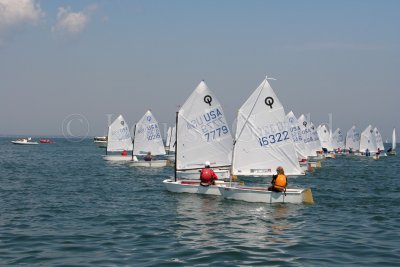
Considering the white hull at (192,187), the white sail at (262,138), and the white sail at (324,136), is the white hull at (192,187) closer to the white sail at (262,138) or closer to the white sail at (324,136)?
the white sail at (262,138)

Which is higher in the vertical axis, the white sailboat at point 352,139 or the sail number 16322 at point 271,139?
the white sailboat at point 352,139

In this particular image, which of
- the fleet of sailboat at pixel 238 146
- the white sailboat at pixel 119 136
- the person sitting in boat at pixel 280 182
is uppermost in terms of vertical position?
the white sailboat at pixel 119 136

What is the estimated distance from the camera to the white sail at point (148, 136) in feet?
191

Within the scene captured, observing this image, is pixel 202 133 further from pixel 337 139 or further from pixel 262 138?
pixel 337 139

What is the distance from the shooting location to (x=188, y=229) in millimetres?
20469

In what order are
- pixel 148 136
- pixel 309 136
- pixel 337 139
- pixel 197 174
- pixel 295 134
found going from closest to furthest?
1. pixel 197 174
2. pixel 295 134
3. pixel 148 136
4. pixel 309 136
5. pixel 337 139

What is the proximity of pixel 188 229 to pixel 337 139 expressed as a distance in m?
94.5

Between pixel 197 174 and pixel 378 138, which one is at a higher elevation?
pixel 378 138

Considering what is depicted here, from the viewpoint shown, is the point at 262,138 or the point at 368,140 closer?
the point at 262,138

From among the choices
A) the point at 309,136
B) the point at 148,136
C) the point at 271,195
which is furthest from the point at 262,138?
the point at 309,136

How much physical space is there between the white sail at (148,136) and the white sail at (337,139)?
5857cm

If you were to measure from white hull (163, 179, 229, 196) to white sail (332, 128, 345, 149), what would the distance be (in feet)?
264

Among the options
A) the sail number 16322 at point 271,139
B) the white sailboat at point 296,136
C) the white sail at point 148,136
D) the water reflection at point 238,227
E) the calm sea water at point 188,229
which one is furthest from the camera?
the white sail at point 148,136

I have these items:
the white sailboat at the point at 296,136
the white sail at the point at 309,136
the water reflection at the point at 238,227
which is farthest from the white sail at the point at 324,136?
the water reflection at the point at 238,227
